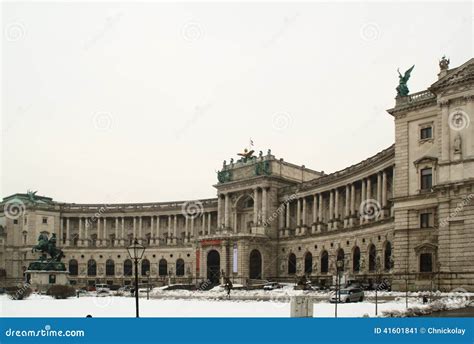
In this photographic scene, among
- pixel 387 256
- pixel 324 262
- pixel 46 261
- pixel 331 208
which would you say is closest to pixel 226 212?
pixel 324 262

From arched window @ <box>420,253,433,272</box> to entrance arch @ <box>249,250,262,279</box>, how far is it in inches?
2050

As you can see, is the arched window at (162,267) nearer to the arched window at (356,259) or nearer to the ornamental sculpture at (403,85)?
the arched window at (356,259)

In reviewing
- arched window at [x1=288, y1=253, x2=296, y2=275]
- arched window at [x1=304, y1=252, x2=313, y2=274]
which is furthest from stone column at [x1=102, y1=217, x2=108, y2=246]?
arched window at [x1=304, y1=252, x2=313, y2=274]

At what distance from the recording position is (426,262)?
5981cm

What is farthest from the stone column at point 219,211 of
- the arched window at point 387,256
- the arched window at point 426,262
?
the arched window at point 426,262

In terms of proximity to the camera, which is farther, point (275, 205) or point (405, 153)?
point (275, 205)

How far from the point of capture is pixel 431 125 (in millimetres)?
61031

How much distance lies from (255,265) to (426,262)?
175 ft

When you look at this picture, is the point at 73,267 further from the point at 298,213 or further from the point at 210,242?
the point at 298,213

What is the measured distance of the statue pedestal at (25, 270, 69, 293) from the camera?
76125 mm
